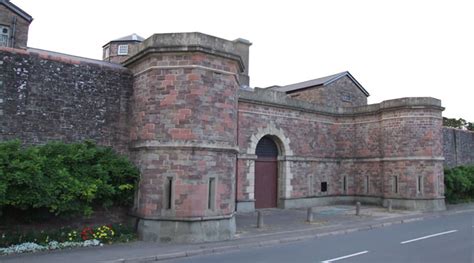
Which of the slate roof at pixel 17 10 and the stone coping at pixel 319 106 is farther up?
the slate roof at pixel 17 10

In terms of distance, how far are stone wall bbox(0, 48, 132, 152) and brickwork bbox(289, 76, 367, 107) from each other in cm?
1716

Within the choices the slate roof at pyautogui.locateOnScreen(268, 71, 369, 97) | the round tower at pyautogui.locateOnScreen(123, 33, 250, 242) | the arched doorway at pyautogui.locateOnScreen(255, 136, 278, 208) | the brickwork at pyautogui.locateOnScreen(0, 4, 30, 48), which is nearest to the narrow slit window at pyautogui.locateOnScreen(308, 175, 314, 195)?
the arched doorway at pyautogui.locateOnScreen(255, 136, 278, 208)

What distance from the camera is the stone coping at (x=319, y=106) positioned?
1833 centimetres

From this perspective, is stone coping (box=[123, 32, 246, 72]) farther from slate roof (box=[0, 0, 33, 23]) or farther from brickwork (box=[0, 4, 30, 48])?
slate roof (box=[0, 0, 33, 23])

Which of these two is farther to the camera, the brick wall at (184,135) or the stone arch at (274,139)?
the stone arch at (274,139)

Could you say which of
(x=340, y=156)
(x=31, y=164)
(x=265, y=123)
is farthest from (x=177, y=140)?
(x=340, y=156)

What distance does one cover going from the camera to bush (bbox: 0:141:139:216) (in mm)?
8211

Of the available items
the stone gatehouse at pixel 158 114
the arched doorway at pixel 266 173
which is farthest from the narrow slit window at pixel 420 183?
the stone gatehouse at pixel 158 114

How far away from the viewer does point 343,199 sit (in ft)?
72.7

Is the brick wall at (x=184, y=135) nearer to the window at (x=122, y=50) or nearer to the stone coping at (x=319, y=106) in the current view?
the stone coping at (x=319, y=106)

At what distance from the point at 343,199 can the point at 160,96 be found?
1485 cm

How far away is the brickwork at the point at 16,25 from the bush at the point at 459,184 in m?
24.9

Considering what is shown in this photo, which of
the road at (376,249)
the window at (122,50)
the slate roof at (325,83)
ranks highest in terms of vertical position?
the window at (122,50)

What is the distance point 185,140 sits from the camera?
10.4m
